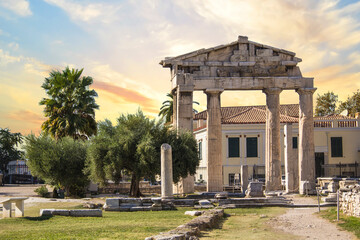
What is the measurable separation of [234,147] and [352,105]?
19.9m

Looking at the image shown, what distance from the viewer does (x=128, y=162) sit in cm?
2702

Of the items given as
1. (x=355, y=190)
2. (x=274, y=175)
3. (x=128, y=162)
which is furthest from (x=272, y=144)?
(x=355, y=190)

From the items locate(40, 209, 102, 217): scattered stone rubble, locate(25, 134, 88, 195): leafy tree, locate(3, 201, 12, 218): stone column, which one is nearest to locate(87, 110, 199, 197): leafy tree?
locate(25, 134, 88, 195): leafy tree

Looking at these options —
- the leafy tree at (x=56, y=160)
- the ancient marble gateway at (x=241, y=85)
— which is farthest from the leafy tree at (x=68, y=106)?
the ancient marble gateway at (x=241, y=85)

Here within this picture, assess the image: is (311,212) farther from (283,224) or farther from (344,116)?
(344,116)

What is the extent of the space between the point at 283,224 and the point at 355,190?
3.28 metres

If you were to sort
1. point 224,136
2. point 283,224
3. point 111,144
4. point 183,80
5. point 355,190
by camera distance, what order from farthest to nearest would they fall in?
point 224,136, point 183,80, point 111,144, point 355,190, point 283,224

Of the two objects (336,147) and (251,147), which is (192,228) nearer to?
(251,147)

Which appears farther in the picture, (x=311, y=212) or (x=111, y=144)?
(x=111, y=144)

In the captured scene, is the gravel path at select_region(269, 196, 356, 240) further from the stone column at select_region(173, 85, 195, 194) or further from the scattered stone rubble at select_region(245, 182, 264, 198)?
the stone column at select_region(173, 85, 195, 194)

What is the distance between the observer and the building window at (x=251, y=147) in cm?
4500

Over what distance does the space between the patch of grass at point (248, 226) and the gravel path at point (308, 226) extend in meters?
0.41

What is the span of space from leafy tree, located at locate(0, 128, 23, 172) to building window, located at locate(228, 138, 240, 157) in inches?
1076

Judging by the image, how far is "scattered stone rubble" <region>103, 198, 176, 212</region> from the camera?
21.6 metres
